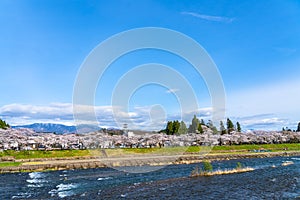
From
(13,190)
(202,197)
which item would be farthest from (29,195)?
(202,197)

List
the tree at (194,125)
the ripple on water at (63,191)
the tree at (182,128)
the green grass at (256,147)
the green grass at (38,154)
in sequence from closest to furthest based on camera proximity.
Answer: the ripple on water at (63,191), the green grass at (38,154), the green grass at (256,147), the tree at (182,128), the tree at (194,125)

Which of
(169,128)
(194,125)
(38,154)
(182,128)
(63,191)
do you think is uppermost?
(194,125)

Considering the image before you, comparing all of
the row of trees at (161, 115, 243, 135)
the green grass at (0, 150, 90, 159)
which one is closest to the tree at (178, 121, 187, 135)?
the row of trees at (161, 115, 243, 135)

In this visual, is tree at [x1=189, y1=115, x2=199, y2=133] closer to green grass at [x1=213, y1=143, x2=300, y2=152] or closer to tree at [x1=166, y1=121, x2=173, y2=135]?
tree at [x1=166, y1=121, x2=173, y2=135]

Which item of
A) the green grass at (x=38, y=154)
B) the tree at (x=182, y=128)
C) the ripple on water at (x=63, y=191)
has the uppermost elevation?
the tree at (x=182, y=128)

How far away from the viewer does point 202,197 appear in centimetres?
2469

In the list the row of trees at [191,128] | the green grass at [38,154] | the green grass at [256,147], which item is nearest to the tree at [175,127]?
the row of trees at [191,128]

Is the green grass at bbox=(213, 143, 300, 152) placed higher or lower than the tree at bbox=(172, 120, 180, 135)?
lower

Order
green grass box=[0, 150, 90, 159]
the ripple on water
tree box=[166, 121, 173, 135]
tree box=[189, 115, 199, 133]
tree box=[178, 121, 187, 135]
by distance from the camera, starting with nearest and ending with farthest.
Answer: the ripple on water → green grass box=[0, 150, 90, 159] → tree box=[178, 121, 187, 135] → tree box=[166, 121, 173, 135] → tree box=[189, 115, 199, 133]

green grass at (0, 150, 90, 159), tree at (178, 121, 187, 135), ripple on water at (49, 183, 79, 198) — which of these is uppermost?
tree at (178, 121, 187, 135)

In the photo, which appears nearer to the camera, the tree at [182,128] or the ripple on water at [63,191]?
the ripple on water at [63,191]

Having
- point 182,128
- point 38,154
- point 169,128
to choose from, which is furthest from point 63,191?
point 182,128

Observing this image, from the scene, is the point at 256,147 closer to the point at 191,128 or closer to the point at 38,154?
the point at 191,128

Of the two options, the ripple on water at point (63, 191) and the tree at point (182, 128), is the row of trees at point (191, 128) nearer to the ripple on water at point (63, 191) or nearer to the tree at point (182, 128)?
the tree at point (182, 128)
